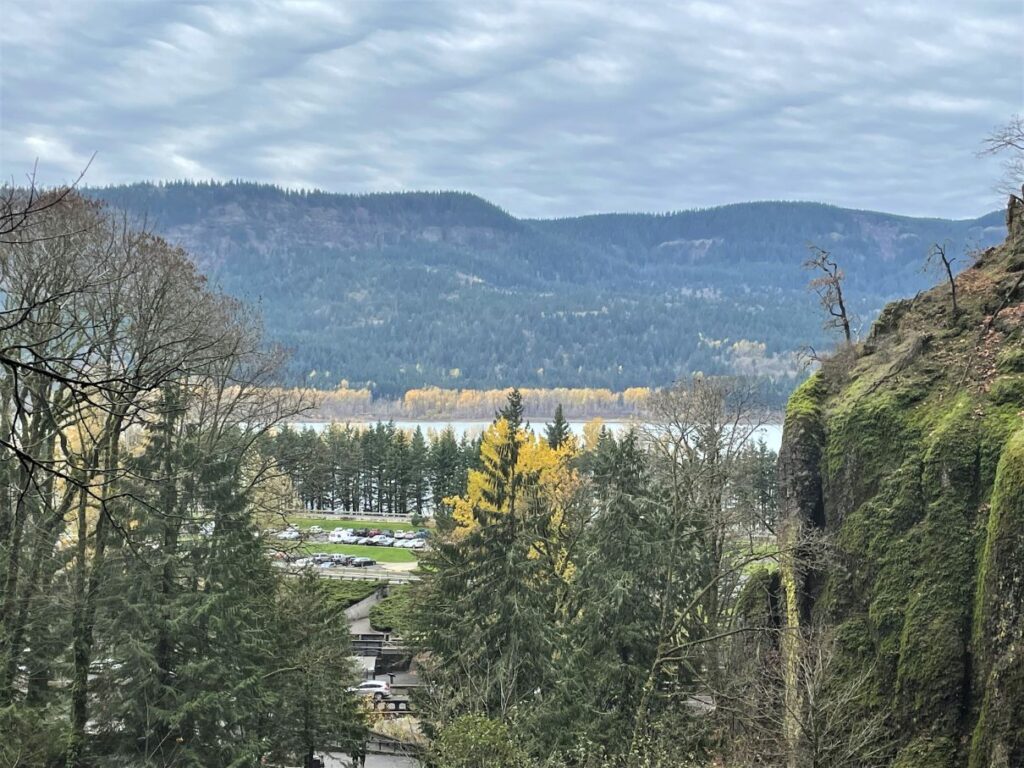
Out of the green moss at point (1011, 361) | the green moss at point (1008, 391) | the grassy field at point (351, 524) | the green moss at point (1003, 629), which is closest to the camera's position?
the green moss at point (1003, 629)

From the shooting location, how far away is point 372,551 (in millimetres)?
66812

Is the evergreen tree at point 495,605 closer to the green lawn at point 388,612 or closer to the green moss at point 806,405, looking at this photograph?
the green moss at point 806,405

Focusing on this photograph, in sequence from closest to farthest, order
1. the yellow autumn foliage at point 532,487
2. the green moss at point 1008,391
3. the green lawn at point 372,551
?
the green moss at point 1008,391 < the yellow autumn foliage at point 532,487 < the green lawn at point 372,551

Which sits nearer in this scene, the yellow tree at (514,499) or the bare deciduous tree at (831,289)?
the yellow tree at (514,499)

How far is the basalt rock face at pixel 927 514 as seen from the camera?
13.3 meters

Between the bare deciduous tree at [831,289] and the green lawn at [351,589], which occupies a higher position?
the bare deciduous tree at [831,289]

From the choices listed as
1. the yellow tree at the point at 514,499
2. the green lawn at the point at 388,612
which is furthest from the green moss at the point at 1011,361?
the green lawn at the point at 388,612

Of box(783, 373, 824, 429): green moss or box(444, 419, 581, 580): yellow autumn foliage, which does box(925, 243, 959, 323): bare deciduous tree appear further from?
box(444, 419, 581, 580): yellow autumn foliage

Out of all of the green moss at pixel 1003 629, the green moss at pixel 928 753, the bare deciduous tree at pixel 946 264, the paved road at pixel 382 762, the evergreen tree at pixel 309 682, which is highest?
the bare deciduous tree at pixel 946 264

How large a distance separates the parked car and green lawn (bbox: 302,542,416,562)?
28.1 meters

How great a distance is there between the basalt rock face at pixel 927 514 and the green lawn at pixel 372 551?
4670cm

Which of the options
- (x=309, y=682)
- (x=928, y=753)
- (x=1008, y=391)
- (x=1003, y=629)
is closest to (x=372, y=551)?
(x=309, y=682)

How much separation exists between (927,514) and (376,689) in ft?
77.4

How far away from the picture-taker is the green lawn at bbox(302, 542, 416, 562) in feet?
209
